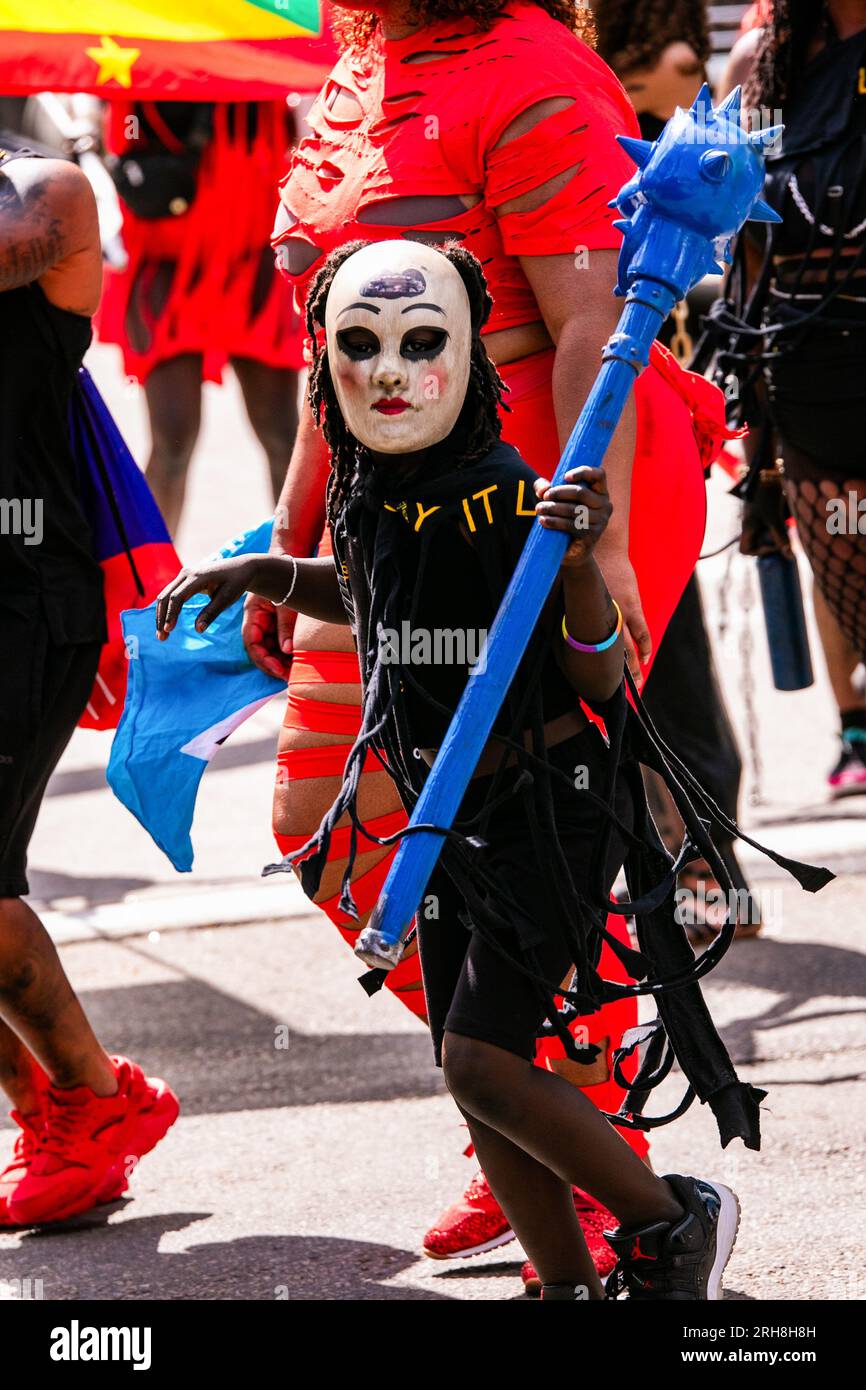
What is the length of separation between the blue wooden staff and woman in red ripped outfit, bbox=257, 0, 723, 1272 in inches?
12.8

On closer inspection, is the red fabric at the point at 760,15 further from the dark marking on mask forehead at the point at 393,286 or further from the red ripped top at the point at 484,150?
the dark marking on mask forehead at the point at 393,286

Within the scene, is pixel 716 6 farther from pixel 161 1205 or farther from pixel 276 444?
pixel 161 1205

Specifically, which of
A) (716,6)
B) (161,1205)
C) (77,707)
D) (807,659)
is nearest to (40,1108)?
(161,1205)

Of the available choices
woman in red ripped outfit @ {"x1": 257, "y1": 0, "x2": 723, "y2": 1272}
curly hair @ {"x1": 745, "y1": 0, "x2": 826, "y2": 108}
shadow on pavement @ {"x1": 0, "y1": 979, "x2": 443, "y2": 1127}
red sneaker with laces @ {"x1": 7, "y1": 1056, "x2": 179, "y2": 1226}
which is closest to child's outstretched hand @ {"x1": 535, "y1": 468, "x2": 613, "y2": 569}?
woman in red ripped outfit @ {"x1": 257, "y1": 0, "x2": 723, "y2": 1272}

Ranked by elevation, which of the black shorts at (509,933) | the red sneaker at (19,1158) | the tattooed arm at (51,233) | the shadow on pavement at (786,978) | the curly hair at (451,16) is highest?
the curly hair at (451,16)

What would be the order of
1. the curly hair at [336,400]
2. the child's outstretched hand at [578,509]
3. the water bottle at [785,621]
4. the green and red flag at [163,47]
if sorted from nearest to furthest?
the child's outstretched hand at [578,509], the curly hair at [336,400], the green and red flag at [163,47], the water bottle at [785,621]

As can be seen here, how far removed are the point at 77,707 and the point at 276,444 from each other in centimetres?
355

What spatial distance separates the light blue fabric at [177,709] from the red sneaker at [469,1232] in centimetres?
70

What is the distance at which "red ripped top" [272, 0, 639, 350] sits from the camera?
9.84 ft

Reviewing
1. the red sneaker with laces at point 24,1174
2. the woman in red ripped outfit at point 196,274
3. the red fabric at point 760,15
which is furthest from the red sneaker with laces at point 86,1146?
the woman in red ripped outfit at point 196,274

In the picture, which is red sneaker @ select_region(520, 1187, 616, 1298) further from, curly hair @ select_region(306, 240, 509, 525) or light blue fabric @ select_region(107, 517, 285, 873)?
curly hair @ select_region(306, 240, 509, 525)

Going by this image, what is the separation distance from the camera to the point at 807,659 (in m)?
4.88

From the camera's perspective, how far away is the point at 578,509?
243cm

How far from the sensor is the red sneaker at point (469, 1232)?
3.36 meters
